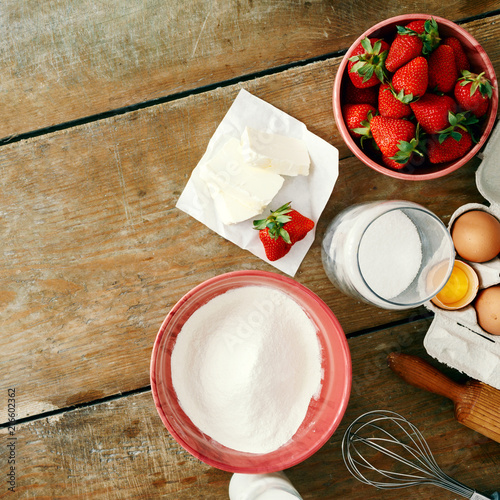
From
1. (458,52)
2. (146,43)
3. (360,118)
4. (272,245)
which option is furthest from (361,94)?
(146,43)

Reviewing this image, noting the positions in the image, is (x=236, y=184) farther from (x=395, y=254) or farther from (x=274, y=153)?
(x=395, y=254)

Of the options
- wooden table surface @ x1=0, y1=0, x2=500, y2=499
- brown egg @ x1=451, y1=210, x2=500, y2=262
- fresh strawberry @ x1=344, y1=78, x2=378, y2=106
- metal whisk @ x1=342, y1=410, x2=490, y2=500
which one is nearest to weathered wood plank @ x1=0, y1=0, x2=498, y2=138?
wooden table surface @ x1=0, y1=0, x2=500, y2=499

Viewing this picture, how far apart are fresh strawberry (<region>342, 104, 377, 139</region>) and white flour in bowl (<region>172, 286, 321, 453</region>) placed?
10.5 inches

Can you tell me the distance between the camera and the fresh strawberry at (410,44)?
565mm

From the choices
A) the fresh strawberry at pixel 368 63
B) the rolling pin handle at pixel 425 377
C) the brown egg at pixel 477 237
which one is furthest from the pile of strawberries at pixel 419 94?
the rolling pin handle at pixel 425 377

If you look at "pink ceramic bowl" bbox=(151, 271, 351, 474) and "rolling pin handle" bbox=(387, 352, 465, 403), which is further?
"rolling pin handle" bbox=(387, 352, 465, 403)

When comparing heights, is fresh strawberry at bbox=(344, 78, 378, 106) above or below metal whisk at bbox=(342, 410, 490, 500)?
above

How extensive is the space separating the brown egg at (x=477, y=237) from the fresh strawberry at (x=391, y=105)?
197mm

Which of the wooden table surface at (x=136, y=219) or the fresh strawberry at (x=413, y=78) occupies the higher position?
the fresh strawberry at (x=413, y=78)

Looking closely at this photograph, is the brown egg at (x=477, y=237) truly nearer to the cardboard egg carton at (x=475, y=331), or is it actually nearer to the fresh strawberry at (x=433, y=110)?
the cardboard egg carton at (x=475, y=331)

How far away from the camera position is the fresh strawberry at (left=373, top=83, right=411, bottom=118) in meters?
0.58

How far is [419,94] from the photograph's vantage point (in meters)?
0.56

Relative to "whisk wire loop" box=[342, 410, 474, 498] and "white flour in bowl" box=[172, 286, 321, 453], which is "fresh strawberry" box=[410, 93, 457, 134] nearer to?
"white flour in bowl" box=[172, 286, 321, 453]

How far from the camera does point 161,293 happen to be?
701 mm
